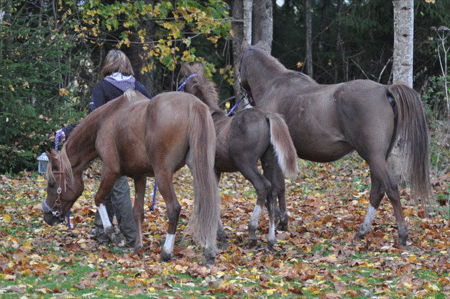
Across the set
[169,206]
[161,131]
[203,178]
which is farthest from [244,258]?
[161,131]

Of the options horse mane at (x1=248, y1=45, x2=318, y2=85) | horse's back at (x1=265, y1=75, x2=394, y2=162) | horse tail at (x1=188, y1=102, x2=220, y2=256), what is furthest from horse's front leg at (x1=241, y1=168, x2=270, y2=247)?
horse mane at (x1=248, y1=45, x2=318, y2=85)

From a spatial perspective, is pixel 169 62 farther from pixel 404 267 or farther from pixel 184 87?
pixel 404 267

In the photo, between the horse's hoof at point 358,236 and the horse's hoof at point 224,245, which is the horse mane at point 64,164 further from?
the horse's hoof at point 358,236

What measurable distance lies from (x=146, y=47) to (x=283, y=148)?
841 centimetres

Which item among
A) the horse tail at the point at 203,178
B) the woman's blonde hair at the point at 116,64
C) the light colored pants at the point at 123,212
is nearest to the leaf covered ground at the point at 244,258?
the light colored pants at the point at 123,212

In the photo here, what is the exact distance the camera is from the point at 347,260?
19.0 ft

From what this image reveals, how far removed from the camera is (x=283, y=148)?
19.9ft

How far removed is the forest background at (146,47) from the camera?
11445 mm

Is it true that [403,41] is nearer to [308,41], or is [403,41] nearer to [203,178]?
[203,178]

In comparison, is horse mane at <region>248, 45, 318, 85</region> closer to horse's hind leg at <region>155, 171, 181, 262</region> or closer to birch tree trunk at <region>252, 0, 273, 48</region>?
horse's hind leg at <region>155, 171, 181, 262</region>

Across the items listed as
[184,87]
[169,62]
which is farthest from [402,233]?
[169,62]

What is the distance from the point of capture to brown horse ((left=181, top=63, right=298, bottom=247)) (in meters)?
6.11

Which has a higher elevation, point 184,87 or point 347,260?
point 184,87

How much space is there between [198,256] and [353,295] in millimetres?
2001
